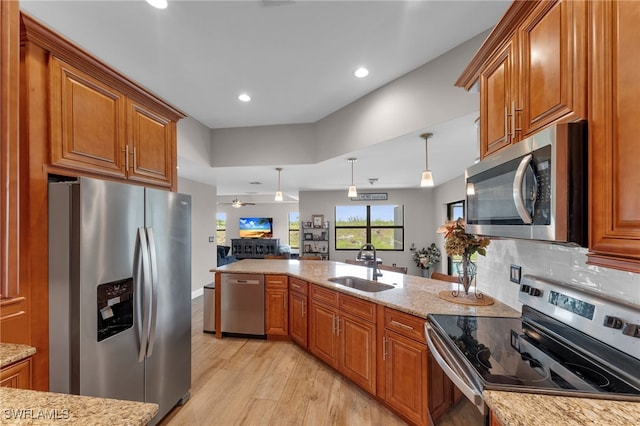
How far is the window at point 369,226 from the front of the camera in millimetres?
7410

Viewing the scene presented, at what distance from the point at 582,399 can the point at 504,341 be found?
462 mm

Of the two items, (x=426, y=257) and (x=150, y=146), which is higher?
(x=150, y=146)

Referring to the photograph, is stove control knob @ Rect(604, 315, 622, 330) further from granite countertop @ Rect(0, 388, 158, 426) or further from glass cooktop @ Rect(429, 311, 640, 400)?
granite countertop @ Rect(0, 388, 158, 426)

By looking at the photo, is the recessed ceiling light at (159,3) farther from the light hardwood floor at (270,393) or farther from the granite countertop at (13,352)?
the light hardwood floor at (270,393)

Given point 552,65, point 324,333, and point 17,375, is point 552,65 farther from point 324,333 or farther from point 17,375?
point 17,375

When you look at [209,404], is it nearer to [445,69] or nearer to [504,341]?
[504,341]

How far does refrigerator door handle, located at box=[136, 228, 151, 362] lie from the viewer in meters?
1.71

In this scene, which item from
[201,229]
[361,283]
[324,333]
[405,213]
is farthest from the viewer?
[405,213]

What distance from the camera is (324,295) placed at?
2676 millimetres

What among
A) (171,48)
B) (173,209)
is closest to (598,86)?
(173,209)

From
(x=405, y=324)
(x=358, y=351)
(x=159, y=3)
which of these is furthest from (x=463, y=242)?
(x=159, y=3)

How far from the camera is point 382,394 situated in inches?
80.0

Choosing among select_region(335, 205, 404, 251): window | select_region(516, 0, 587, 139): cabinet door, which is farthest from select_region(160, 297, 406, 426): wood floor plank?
select_region(335, 205, 404, 251): window

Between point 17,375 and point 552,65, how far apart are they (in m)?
2.68
